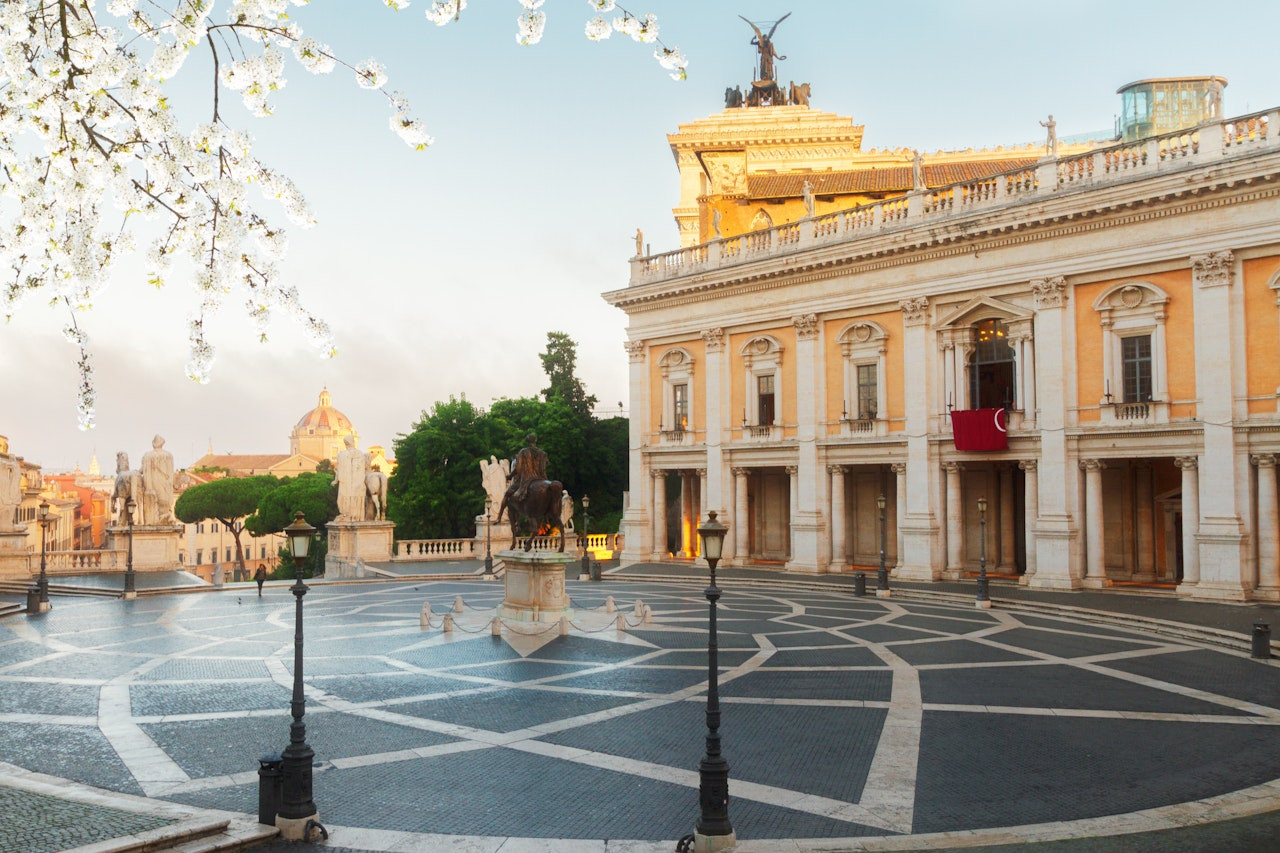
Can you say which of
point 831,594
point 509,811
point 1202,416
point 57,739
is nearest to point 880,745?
point 509,811

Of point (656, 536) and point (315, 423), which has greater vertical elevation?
point (315, 423)

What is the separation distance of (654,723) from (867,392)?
24090 mm

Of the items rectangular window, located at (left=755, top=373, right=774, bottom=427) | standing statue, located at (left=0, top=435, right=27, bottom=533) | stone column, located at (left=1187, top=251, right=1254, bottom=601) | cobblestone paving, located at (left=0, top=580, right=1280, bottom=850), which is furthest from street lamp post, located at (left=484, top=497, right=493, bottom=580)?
stone column, located at (left=1187, top=251, right=1254, bottom=601)

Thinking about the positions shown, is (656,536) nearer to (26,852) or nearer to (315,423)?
(26,852)

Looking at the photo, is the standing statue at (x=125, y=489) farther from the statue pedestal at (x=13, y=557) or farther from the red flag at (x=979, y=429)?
the red flag at (x=979, y=429)

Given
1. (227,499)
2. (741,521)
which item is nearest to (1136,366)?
(741,521)

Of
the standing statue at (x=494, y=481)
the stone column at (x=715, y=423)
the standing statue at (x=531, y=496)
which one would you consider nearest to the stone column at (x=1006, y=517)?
the stone column at (x=715, y=423)

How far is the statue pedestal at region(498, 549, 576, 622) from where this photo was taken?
824 inches

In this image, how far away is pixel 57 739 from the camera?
470 inches

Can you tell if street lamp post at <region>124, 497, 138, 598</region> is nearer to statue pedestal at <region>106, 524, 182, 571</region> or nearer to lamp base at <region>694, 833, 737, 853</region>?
statue pedestal at <region>106, 524, 182, 571</region>

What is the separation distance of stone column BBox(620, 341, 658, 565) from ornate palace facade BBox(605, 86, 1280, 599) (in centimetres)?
11

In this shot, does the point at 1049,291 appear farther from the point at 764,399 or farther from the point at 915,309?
the point at 764,399

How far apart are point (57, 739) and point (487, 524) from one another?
1104 inches

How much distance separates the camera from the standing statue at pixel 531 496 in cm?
2172
